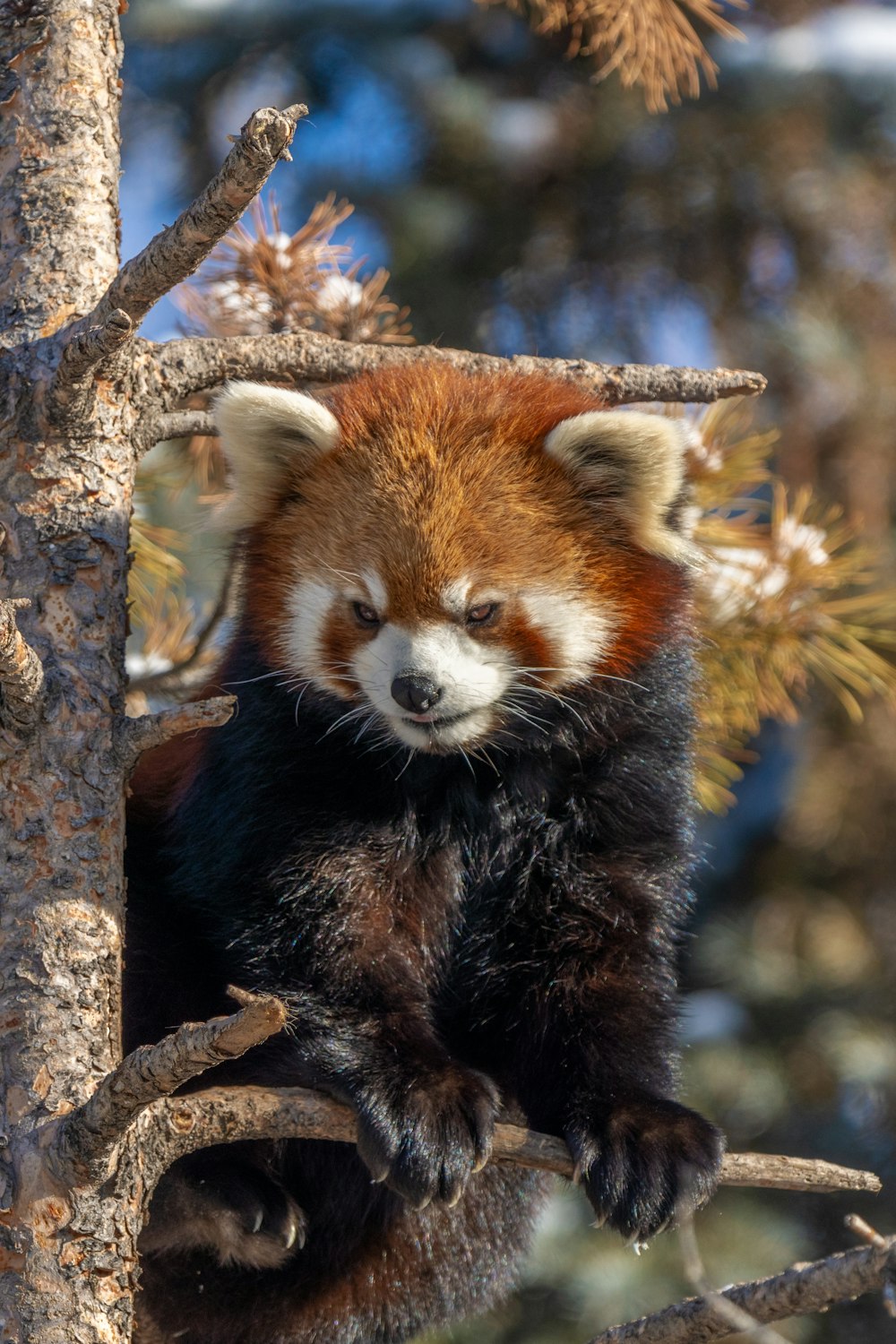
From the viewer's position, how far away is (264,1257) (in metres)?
2.34

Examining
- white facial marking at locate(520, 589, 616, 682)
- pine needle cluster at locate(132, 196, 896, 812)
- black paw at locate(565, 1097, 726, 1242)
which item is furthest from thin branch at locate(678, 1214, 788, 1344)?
pine needle cluster at locate(132, 196, 896, 812)

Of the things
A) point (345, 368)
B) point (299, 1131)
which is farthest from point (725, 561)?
point (299, 1131)

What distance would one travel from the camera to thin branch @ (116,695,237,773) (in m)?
1.75

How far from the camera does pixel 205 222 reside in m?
1.71

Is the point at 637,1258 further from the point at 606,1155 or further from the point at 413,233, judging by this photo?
the point at 413,233

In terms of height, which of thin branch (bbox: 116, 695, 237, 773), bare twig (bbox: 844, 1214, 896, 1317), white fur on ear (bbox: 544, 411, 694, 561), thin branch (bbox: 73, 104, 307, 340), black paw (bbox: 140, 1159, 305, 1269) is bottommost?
black paw (bbox: 140, 1159, 305, 1269)

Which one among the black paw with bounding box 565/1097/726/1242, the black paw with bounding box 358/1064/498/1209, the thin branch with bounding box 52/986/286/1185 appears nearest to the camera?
the thin branch with bounding box 52/986/286/1185

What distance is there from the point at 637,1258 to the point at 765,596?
2837 mm

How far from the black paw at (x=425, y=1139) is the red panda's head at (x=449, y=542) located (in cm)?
54

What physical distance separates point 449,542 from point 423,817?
0.46 m

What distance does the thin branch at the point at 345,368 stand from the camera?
234 cm

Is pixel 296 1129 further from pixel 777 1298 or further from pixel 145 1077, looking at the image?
pixel 777 1298

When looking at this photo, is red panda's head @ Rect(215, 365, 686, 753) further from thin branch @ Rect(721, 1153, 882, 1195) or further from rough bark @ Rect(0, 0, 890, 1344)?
thin branch @ Rect(721, 1153, 882, 1195)

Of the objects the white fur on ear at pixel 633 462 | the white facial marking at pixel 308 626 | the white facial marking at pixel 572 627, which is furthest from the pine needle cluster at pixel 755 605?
the white facial marking at pixel 308 626
